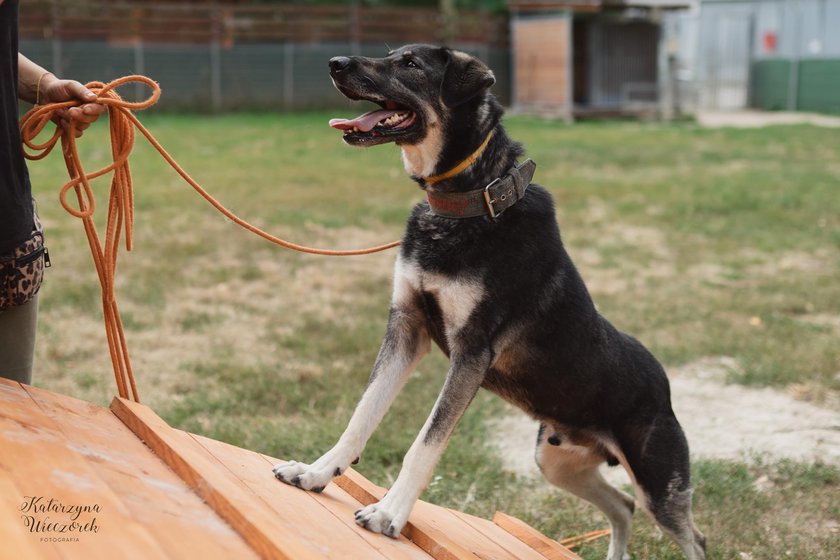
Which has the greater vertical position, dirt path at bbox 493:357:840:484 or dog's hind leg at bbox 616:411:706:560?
dog's hind leg at bbox 616:411:706:560

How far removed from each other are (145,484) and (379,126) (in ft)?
4.57

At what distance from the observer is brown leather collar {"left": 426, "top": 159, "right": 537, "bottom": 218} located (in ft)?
10.6

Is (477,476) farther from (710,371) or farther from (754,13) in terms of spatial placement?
(754,13)

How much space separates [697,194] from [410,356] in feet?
31.9

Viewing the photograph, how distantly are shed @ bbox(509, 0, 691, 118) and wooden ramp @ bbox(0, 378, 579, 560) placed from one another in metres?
21.4

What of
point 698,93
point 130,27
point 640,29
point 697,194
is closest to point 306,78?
point 130,27

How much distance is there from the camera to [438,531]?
315 centimetres

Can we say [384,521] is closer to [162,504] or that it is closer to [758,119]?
[162,504]

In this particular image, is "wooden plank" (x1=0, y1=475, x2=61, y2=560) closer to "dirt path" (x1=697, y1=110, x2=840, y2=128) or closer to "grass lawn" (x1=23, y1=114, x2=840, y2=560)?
"grass lawn" (x1=23, y1=114, x2=840, y2=560)

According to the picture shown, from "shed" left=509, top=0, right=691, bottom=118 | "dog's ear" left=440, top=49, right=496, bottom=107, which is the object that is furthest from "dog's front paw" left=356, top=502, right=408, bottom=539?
"shed" left=509, top=0, right=691, bottom=118

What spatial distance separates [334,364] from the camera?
6.18 meters

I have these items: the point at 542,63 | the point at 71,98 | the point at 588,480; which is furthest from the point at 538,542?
the point at 542,63

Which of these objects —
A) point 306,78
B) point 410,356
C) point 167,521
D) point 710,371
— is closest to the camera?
point 167,521

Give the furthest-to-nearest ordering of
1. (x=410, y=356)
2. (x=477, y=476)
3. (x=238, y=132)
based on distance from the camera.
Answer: (x=238, y=132) < (x=477, y=476) < (x=410, y=356)
